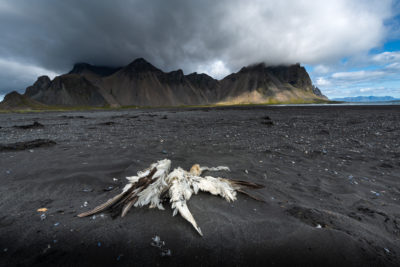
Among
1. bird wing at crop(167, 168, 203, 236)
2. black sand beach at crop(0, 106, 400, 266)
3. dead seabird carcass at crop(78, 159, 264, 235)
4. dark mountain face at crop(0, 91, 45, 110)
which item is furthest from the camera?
dark mountain face at crop(0, 91, 45, 110)

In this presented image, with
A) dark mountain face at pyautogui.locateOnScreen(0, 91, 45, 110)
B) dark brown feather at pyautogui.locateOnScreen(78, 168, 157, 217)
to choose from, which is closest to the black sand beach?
dark brown feather at pyautogui.locateOnScreen(78, 168, 157, 217)

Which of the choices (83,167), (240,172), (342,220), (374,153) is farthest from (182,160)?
(374,153)

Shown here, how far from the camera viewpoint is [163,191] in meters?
3.08

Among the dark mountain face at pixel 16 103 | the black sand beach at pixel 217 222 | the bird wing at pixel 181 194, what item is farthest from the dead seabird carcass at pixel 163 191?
the dark mountain face at pixel 16 103

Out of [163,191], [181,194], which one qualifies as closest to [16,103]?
[163,191]

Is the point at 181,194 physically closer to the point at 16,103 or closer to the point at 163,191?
the point at 163,191

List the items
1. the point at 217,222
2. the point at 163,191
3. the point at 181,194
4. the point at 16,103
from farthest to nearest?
the point at 16,103 < the point at 163,191 < the point at 181,194 < the point at 217,222

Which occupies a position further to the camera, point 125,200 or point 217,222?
point 125,200

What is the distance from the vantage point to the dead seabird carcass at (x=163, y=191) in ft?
9.35

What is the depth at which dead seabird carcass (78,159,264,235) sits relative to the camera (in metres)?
2.85

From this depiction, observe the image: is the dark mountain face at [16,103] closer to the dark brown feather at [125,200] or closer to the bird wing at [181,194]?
the dark brown feather at [125,200]

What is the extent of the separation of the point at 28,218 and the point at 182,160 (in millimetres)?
4179

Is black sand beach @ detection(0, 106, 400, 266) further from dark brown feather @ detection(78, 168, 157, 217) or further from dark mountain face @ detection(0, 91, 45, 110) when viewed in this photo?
dark mountain face @ detection(0, 91, 45, 110)

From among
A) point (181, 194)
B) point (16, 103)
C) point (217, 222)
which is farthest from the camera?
point (16, 103)
